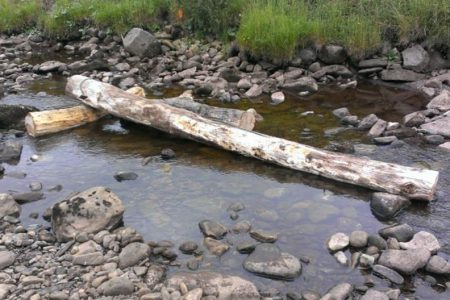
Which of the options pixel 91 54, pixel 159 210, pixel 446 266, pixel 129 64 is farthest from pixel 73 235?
pixel 91 54

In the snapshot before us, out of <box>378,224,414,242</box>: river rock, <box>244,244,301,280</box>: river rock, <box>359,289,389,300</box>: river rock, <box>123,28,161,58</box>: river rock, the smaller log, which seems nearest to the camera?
<box>359,289,389,300</box>: river rock

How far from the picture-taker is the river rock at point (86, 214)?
19.5 ft

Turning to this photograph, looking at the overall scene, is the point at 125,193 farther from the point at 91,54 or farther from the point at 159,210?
the point at 91,54

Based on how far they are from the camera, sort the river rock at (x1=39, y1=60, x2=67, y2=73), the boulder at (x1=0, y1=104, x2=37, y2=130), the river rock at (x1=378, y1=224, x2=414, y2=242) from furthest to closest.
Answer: the river rock at (x1=39, y1=60, x2=67, y2=73)
the boulder at (x1=0, y1=104, x2=37, y2=130)
the river rock at (x1=378, y1=224, x2=414, y2=242)

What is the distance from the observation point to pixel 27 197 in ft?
22.4

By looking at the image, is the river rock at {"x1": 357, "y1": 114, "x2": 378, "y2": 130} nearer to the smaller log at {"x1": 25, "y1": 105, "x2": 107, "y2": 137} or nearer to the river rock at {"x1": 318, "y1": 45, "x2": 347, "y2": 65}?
the river rock at {"x1": 318, "y1": 45, "x2": 347, "y2": 65}

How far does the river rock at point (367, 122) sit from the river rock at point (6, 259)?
6110mm

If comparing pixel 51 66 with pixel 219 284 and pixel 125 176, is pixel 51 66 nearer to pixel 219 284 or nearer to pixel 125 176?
pixel 125 176

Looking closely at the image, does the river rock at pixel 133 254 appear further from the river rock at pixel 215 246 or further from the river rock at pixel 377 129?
the river rock at pixel 377 129

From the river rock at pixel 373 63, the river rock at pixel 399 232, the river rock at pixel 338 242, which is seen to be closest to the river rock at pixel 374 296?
the river rock at pixel 338 242

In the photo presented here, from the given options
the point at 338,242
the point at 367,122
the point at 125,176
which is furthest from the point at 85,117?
the point at 338,242

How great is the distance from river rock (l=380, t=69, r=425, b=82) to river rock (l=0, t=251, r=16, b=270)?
30.0ft

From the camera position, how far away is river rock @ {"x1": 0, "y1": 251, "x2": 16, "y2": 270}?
17.7 ft

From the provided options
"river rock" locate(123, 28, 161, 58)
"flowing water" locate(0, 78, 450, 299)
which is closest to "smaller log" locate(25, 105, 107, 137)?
"flowing water" locate(0, 78, 450, 299)
